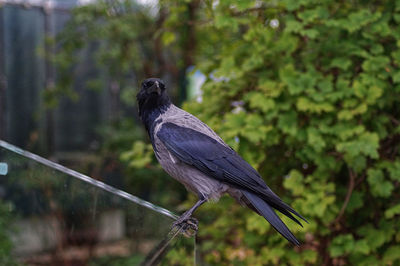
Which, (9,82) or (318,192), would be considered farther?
(9,82)

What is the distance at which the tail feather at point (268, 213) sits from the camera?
6.78ft

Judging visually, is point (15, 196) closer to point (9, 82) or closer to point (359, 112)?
point (9, 82)

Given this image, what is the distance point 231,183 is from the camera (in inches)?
93.2

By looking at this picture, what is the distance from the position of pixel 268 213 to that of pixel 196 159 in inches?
16.1

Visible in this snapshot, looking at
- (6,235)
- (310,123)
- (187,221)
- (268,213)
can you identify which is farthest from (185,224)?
(6,235)

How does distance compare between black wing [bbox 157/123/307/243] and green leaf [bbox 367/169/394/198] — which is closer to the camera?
black wing [bbox 157/123/307/243]

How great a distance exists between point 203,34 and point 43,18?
2.10 metres

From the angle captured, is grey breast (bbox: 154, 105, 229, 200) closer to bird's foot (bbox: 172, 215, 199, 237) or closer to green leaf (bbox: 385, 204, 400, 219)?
bird's foot (bbox: 172, 215, 199, 237)

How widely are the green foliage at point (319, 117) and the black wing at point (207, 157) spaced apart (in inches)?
27.9

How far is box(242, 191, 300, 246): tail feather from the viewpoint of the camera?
2068 millimetres

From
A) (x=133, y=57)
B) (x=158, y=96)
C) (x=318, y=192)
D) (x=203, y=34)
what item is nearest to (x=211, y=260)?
(x=318, y=192)

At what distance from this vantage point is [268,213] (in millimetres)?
2188

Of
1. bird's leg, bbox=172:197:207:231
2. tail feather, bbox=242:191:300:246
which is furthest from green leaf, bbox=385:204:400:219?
bird's leg, bbox=172:197:207:231

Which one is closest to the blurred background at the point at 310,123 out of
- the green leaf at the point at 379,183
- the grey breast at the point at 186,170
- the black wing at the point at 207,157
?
the green leaf at the point at 379,183
